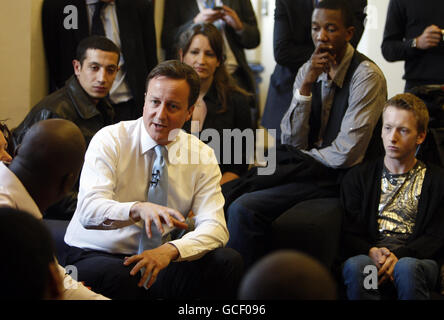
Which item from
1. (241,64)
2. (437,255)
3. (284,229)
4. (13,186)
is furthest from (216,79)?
(13,186)

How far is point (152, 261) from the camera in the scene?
1701 millimetres

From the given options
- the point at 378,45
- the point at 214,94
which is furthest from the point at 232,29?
the point at 378,45

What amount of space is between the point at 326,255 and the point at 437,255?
0.41 meters

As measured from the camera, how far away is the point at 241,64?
331cm

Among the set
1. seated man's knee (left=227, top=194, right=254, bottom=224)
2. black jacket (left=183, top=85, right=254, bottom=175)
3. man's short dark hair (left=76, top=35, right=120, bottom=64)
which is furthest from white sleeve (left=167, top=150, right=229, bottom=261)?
man's short dark hair (left=76, top=35, right=120, bottom=64)

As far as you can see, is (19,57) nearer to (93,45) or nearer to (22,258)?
(93,45)

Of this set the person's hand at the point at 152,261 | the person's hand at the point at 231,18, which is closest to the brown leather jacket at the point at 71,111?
the person's hand at the point at 152,261

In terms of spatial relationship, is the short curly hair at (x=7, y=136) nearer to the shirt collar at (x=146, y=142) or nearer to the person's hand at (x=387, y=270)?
the shirt collar at (x=146, y=142)

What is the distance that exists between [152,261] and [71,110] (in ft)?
3.53

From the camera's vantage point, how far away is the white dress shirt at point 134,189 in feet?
5.99

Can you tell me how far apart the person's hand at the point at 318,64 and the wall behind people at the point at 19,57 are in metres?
1.32

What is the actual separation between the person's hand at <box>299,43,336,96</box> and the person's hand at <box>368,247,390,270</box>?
82 centimetres
